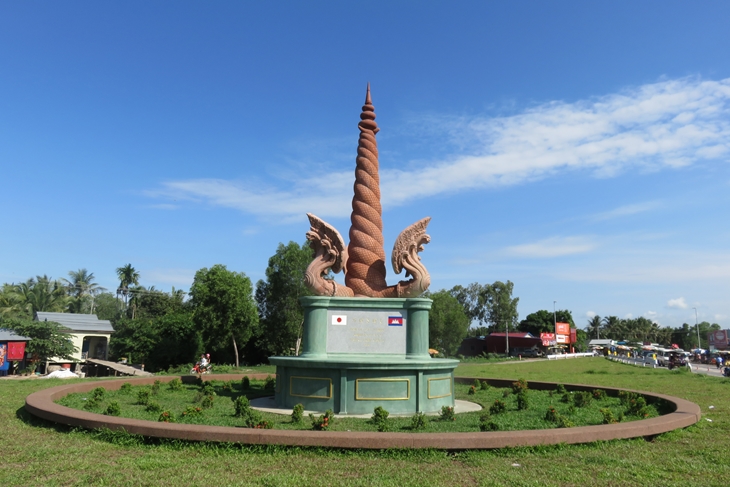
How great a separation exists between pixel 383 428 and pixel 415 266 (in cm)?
694

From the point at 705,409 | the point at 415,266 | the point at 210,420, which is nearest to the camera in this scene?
the point at 210,420

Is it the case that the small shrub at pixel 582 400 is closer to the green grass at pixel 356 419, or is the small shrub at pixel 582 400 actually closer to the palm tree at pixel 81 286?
the green grass at pixel 356 419

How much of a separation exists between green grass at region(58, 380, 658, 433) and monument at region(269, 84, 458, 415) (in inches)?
42.0

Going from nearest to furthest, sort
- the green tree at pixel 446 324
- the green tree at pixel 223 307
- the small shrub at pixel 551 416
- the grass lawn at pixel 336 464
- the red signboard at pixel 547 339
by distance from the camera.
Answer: the grass lawn at pixel 336 464 → the small shrub at pixel 551 416 → the green tree at pixel 223 307 → the green tree at pixel 446 324 → the red signboard at pixel 547 339

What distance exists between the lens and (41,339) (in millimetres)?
31875

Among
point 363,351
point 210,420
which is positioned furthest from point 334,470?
point 363,351

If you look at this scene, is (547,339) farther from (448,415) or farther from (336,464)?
(336,464)

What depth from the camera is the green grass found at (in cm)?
1088

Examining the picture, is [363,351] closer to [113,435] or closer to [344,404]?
[344,404]

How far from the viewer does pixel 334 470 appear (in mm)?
7473

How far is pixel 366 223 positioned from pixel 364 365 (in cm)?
546

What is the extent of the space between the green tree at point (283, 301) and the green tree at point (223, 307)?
3.55 m

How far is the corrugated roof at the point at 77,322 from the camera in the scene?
45.9 m

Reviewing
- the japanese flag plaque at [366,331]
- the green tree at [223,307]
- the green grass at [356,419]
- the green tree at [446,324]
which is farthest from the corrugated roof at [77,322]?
the japanese flag plaque at [366,331]
